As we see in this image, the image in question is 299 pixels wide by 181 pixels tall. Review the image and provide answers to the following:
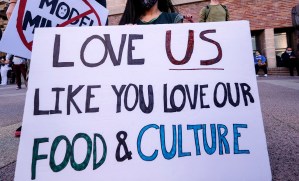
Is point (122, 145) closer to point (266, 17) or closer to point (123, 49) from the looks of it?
point (123, 49)

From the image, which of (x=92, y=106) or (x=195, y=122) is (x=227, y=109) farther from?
(x=92, y=106)

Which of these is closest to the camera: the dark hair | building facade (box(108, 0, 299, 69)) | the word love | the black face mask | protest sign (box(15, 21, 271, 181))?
protest sign (box(15, 21, 271, 181))

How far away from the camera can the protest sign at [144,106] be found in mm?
1133

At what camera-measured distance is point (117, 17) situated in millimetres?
15195

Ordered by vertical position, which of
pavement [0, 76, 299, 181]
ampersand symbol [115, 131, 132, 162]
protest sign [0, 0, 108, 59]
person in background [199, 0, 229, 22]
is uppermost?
person in background [199, 0, 229, 22]

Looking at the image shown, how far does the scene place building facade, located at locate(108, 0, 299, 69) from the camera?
1309 cm

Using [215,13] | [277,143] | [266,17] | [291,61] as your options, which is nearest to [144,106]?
[277,143]

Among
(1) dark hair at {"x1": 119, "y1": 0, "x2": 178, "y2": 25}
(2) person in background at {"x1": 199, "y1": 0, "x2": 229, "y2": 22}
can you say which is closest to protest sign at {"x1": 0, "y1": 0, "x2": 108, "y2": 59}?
(1) dark hair at {"x1": 119, "y1": 0, "x2": 178, "y2": 25}

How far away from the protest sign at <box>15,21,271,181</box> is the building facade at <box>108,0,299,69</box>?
12.7m

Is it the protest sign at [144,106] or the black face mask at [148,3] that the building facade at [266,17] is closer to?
the black face mask at [148,3]

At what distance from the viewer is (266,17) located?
13.3 m

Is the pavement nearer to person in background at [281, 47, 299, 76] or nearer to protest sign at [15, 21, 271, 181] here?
protest sign at [15, 21, 271, 181]

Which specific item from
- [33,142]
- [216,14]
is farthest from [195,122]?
[216,14]

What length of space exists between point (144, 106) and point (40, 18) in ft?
4.13
